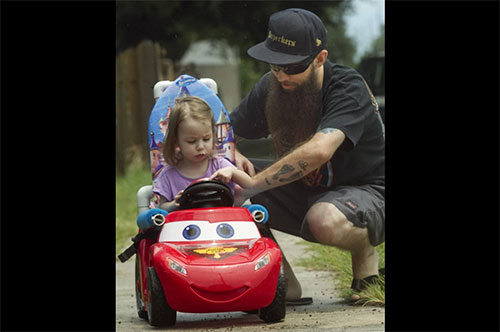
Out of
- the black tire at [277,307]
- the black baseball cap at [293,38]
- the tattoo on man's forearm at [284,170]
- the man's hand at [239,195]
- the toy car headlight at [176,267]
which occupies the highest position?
the black baseball cap at [293,38]

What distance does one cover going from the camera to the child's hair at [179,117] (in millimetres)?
4734

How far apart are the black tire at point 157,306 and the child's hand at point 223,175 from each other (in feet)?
2.23

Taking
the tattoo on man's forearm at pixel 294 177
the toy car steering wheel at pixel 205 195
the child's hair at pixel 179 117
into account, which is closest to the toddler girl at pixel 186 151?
the child's hair at pixel 179 117

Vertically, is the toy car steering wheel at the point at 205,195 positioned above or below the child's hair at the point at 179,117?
below

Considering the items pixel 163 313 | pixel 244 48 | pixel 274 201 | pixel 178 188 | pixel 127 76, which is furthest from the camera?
pixel 127 76

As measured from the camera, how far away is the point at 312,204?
5102 mm

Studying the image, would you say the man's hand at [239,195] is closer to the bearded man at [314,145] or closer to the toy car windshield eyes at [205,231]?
the bearded man at [314,145]

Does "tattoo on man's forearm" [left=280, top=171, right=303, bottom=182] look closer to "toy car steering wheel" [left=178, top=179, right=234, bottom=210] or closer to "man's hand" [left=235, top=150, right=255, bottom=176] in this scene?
"man's hand" [left=235, top=150, right=255, bottom=176]

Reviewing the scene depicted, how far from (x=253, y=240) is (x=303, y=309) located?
866mm

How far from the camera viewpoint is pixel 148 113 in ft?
16.7

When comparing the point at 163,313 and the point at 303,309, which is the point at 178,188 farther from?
the point at 303,309

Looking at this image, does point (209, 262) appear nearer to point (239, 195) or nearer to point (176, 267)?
point (176, 267)

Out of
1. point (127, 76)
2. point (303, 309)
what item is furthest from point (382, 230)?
point (127, 76)

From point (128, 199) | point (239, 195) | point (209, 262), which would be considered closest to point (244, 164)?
point (239, 195)
